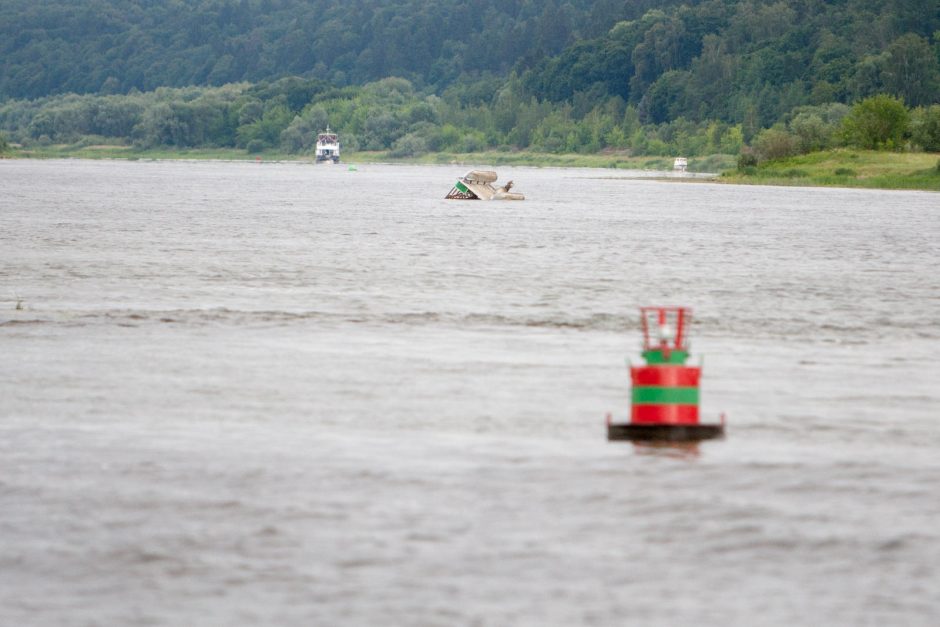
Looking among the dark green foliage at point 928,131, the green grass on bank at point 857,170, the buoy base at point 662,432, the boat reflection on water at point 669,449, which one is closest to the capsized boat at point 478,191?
the green grass on bank at point 857,170

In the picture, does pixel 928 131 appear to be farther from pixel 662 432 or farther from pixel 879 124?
pixel 662 432

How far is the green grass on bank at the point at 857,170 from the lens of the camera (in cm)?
15062

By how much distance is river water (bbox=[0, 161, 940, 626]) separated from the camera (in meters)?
15.1

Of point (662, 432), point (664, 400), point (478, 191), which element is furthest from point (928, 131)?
point (664, 400)

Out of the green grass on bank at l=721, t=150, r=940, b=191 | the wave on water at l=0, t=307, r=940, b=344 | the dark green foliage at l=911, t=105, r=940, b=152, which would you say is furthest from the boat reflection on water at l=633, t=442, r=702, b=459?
the dark green foliage at l=911, t=105, r=940, b=152

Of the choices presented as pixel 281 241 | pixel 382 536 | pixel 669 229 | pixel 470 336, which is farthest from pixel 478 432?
pixel 669 229

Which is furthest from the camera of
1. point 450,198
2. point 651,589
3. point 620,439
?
point 450,198

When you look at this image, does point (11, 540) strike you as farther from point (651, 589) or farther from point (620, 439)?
point (620, 439)

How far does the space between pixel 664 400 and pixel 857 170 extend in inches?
5601

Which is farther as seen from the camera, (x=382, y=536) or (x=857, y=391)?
(x=857, y=391)

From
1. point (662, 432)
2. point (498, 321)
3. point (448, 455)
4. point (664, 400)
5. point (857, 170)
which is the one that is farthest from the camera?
point (857, 170)

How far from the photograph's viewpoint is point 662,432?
71.6ft

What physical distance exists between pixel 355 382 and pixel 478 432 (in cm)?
524

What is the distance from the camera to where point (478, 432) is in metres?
22.9
